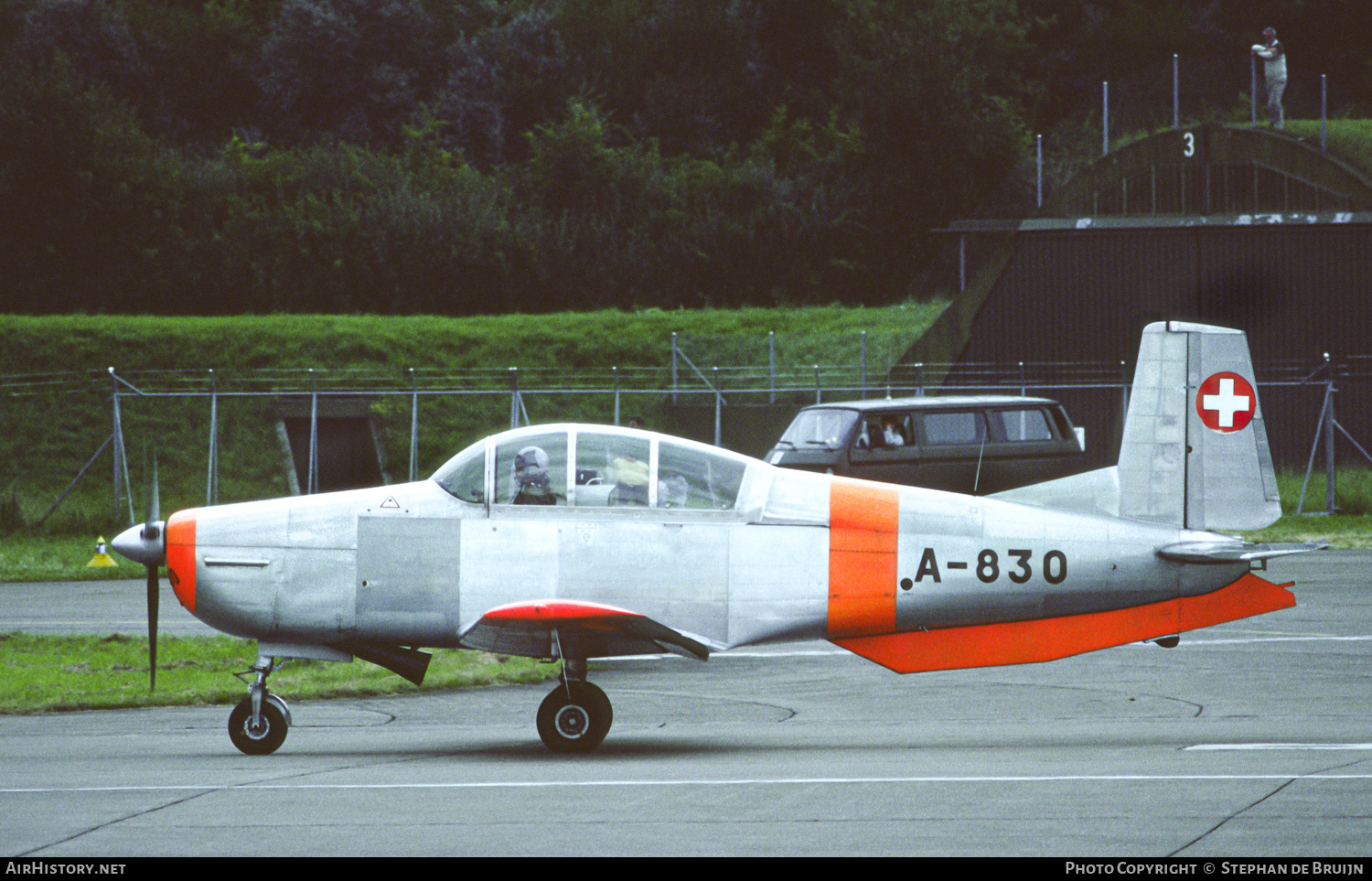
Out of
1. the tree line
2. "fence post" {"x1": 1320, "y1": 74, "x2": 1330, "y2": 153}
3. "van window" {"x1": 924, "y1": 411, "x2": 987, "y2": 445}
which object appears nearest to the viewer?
"van window" {"x1": 924, "y1": 411, "x2": 987, "y2": 445}

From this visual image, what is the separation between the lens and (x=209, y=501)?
2856 centimetres

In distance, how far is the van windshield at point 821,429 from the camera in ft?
66.1

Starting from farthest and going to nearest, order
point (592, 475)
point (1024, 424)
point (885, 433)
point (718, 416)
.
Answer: point (718, 416) < point (1024, 424) < point (885, 433) < point (592, 475)

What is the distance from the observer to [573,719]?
33.0ft

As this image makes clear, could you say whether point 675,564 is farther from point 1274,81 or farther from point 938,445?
point 1274,81

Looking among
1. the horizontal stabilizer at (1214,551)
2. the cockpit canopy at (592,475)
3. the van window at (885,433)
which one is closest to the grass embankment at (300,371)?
the van window at (885,433)

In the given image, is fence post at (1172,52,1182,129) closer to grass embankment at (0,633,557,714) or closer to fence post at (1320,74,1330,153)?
fence post at (1320,74,1330,153)

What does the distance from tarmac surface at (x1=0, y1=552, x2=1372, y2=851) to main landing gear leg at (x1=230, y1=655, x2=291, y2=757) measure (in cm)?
18

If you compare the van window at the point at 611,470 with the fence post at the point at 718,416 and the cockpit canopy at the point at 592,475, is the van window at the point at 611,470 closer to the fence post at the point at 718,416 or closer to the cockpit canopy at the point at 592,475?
the cockpit canopy at the point at 592,475

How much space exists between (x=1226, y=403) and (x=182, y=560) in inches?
268

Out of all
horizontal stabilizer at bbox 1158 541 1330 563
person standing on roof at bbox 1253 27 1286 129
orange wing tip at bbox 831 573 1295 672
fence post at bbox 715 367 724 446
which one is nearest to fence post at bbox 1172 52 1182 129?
person standing on roof at bbox 1253 27 1286 129

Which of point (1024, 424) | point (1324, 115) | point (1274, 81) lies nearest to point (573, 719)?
point (1024, 424)

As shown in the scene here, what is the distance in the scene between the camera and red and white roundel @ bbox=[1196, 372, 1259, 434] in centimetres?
1035

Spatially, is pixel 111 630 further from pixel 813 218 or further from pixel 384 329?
pixel 813 218
